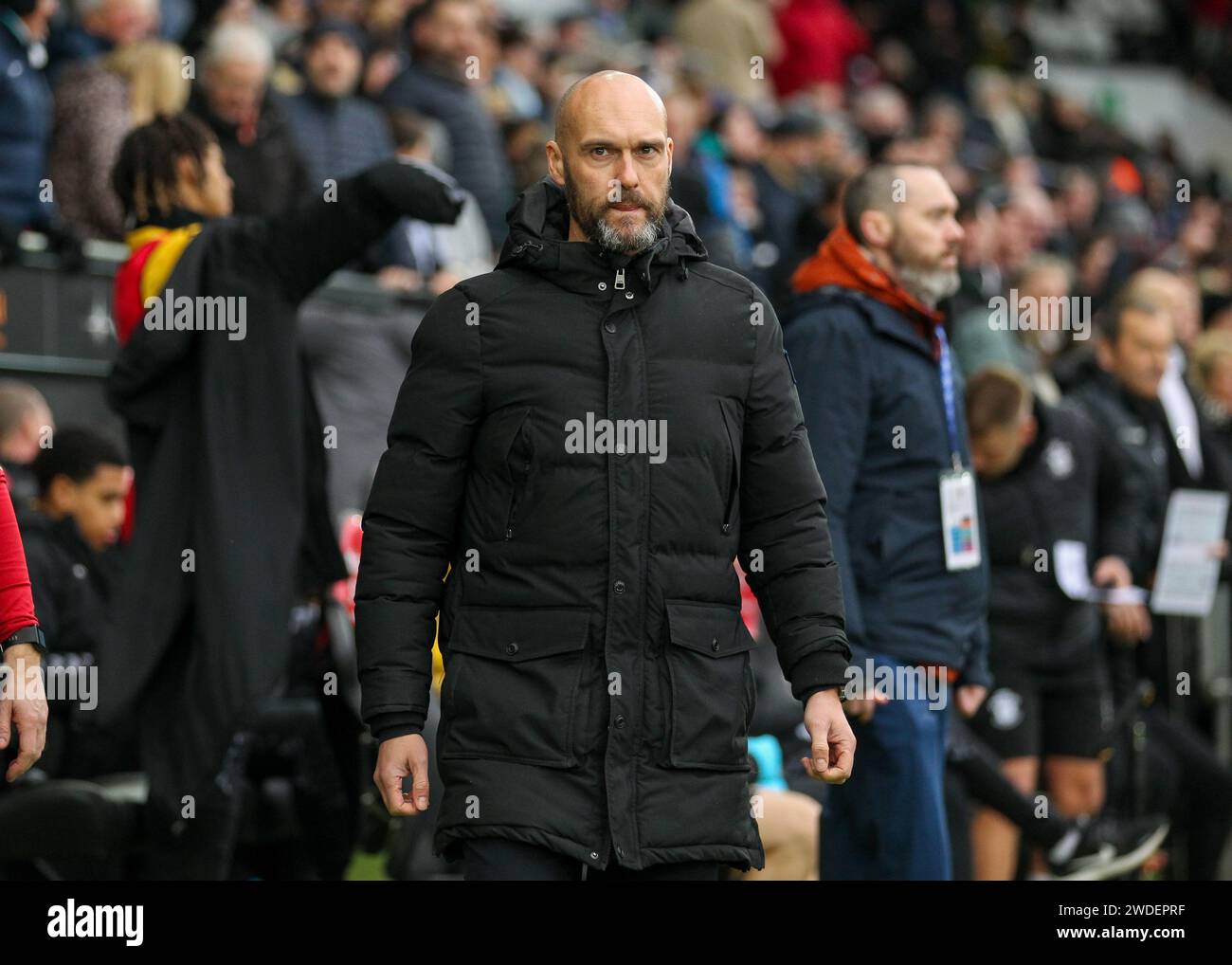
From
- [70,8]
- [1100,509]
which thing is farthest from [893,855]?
[70,8]

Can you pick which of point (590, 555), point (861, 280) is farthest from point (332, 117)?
point (590, 555)

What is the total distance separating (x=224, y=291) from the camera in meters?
5.70

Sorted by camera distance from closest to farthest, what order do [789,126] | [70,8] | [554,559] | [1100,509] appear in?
[554,559] < [1100,509] < [70,8] < [789,126]

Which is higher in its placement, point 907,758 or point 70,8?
point 70,8

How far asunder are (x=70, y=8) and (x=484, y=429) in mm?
6378

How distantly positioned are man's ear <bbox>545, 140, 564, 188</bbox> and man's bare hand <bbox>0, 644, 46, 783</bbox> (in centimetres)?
139

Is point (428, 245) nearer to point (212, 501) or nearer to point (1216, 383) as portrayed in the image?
point (1216, 383)

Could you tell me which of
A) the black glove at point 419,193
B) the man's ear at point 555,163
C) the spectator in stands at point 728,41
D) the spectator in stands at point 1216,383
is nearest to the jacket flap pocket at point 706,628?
the man's ear at point 555,163

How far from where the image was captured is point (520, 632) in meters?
4.02

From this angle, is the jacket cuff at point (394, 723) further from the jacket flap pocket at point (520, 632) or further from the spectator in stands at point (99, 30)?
the spectator in stands at point (99, 30)

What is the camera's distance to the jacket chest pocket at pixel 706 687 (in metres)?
3.99

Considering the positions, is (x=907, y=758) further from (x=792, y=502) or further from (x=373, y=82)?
(x=373, y=82)

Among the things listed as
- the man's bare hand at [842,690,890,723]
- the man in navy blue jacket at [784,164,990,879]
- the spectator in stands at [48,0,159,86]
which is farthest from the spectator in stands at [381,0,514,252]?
the man's bare hand at [842,690,890,723]

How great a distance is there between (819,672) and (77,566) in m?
2.92
